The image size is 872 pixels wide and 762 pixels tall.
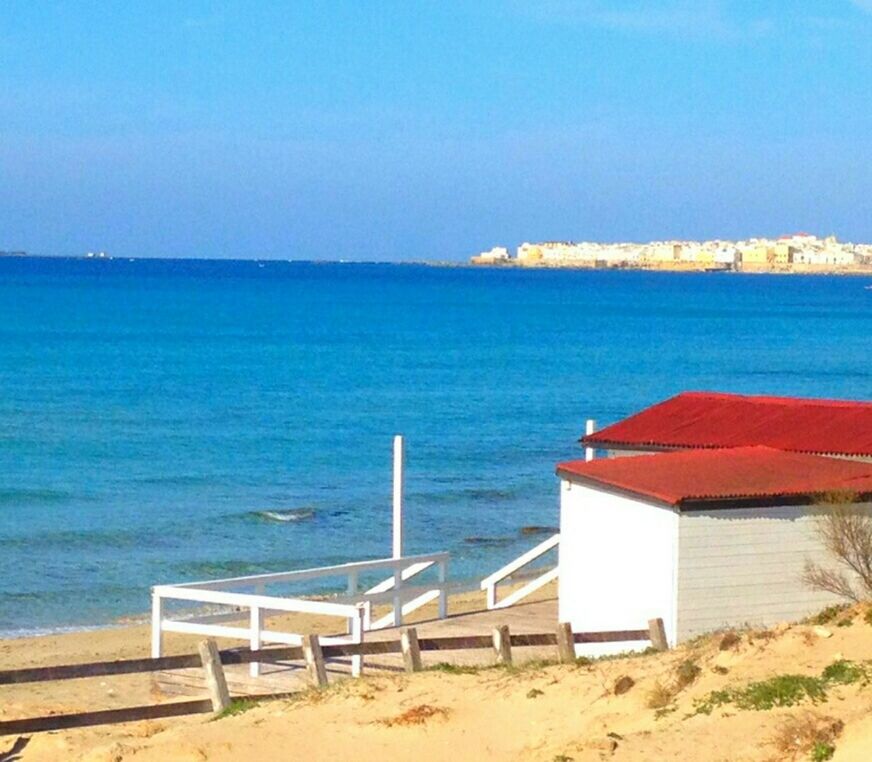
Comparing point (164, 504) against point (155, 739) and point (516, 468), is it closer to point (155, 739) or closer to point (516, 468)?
point (516, 468)

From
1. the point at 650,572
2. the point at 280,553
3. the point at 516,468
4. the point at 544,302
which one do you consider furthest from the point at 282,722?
the point at 544,302

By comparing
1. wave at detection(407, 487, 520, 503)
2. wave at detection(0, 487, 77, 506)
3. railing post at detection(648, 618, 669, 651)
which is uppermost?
railing post at detection(648, 618, 669, 651)

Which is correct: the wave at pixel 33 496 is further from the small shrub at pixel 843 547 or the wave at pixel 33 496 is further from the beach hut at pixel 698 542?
the small shrub at pixel 843 547

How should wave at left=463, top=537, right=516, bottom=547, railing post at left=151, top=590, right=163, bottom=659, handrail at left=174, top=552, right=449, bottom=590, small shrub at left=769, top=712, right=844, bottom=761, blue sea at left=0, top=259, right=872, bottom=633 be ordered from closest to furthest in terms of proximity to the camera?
small shrub at left=769, top=712, right=844, bottom=761 → railing post at left=151, top=590, right=163, bottom=659 → handrail at left=174, top=552, right=449, bottom=590 → blue sea at left=0, top=259, right=872, bottom=633 → wave at left=463, top=537, right=516, bottom=547

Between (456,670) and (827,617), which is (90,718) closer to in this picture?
(456,670)

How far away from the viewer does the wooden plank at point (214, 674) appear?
39.5 ft

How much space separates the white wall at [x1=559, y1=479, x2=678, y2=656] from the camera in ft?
50.5

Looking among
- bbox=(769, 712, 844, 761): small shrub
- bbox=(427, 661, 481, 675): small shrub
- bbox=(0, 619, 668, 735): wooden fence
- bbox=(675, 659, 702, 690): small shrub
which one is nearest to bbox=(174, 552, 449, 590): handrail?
bbox=(0, 619, 668, 735): wooden fence

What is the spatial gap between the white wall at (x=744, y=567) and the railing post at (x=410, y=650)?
3418 millimetres

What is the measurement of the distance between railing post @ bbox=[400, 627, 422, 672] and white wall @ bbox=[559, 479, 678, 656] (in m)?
2.96

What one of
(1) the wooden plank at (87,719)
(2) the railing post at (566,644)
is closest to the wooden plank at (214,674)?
(1) the wooden plank at (87,719)

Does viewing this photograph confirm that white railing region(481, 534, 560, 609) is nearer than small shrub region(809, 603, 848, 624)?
No

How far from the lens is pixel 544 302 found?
16462 centimetres

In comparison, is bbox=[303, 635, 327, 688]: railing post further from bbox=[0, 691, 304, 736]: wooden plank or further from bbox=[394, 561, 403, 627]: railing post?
bbox=[394, 561, 403, 627]: railing post
